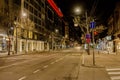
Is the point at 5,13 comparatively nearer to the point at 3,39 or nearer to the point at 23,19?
the point at 3,39

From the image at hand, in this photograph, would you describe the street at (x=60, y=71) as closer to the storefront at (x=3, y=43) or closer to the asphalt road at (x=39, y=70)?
the asphalt road at (x=39, y=70)

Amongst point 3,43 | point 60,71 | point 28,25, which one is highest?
point 28,25

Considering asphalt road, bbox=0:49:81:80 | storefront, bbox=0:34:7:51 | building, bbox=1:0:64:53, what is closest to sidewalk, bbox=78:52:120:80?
asphalt road, bbox=0:49:81:80

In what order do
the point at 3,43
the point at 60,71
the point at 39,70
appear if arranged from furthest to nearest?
the point at 3,43, the point at 39,70, the point at 60,71

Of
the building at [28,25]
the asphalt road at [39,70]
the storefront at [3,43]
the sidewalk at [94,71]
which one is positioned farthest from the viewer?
the building at [28,25]

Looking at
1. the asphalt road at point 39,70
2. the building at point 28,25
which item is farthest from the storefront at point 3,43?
the asphalt road at point 39,70

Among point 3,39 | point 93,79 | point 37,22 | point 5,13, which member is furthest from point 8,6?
point 93,79

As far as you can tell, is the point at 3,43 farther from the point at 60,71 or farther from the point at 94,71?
the point at 94,71

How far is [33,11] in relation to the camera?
316 ft

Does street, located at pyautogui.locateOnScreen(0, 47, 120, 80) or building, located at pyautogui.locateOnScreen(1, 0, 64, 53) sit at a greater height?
building, located at pyautogui.locateOnScreen(1, 0, 64, 53)

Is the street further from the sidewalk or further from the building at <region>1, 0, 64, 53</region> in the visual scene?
the building at <region>1, 0, 64, 53</region>

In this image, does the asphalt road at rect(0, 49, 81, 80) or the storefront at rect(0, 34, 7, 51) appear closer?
the asphalt road at rect(0, 49, 81, 80)

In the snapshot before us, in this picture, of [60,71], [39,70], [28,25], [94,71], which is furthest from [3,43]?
[94,71]

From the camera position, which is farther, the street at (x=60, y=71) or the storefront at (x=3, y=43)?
the storefront at (x=3, y=43)
